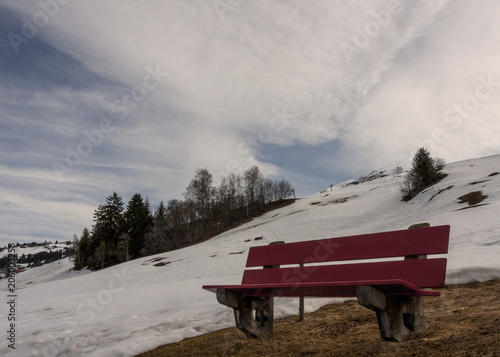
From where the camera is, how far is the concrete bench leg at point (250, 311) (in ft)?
13.5

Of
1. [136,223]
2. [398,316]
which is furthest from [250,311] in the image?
[136,223]

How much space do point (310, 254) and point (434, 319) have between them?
5.72 ft

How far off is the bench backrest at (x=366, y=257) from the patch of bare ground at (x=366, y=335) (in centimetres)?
61

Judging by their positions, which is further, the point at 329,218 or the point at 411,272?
the point at 329,218

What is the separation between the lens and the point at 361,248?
407 centimetres

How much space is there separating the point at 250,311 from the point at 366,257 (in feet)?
5.43

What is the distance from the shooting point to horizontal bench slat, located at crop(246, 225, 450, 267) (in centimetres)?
350

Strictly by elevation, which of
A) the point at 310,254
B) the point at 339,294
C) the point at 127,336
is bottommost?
the point at 127,336

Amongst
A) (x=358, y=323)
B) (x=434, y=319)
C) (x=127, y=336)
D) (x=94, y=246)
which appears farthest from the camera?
(x=94, y=246)

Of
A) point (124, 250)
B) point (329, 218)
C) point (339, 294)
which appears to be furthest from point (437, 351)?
point (124, 250)

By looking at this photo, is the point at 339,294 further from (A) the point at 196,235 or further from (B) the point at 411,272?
(A) the point at 196,235

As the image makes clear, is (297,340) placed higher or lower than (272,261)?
lower

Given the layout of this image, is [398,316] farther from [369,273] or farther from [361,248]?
[361,248]

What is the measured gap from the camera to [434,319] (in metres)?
4.29
